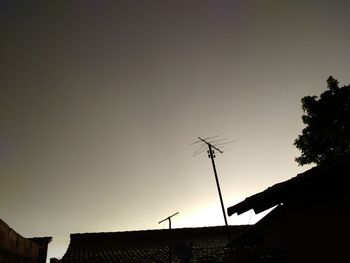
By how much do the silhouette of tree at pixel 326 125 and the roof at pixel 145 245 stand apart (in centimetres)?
758

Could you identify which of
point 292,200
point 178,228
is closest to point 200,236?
point 178,228

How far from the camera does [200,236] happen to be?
2034 cm

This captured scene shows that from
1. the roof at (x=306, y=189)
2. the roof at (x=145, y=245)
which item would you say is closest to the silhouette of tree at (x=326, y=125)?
the roof at (x=145, y=245)

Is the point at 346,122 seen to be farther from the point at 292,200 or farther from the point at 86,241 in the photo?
the point at 86,241

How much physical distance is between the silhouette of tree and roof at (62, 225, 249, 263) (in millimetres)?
7577

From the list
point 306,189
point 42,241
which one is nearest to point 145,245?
point 42,241

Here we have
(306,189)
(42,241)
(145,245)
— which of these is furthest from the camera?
(145,245)

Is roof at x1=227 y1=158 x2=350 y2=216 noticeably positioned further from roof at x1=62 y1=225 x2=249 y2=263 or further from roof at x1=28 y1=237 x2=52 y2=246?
roof at x1=62 y1=225 x2=249 y2=263

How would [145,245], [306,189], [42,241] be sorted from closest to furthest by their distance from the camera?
[306,189]
[42,241]
[145,245]

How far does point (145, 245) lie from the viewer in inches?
726

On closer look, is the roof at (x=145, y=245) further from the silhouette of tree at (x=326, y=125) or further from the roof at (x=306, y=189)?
the roof at (x=306, y=189)

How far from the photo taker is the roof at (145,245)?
609 inches

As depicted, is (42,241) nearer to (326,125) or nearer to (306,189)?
(306,189)

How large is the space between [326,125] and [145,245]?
14.6 m
